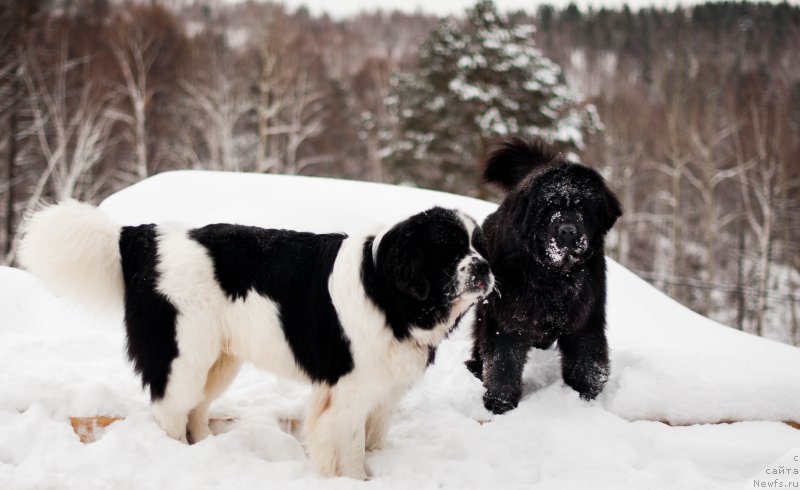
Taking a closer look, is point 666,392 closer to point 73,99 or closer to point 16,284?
point 16,284

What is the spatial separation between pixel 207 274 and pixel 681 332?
452 cm

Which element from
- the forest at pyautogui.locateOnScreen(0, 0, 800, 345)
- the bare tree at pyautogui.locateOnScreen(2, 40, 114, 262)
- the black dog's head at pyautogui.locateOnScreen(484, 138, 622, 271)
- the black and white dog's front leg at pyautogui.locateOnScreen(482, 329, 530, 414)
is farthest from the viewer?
the forest at pyautogui.locateOnScreen(0, 0, 800, 345)

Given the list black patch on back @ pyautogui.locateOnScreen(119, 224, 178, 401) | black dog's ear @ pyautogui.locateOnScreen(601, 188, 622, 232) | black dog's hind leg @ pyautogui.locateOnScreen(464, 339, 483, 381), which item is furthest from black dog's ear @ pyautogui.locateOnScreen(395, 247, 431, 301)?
black dog's hind leg @ pyautogui.locateOnScreen(464, 339, 483, 381)

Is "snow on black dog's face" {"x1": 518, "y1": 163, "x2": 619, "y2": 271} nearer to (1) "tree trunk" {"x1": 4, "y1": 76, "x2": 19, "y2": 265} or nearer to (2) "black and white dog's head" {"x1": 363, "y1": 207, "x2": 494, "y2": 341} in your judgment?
(2) "black and white dog's head" {"x1": 363, "y1": 207, "x2": 494, "y2": 341}

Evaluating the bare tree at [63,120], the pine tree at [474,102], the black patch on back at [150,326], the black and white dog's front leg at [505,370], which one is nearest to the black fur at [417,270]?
the black and white dog's front leg at [505,370]

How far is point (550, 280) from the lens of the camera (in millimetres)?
3670

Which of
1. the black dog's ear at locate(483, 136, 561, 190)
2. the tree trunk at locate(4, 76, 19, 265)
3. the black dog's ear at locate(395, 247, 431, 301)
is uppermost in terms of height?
the black dog's ear at locate(483, 136, 561, 190)

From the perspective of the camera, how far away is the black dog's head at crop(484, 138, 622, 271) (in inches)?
137

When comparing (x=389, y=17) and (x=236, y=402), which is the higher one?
(x=389, y=17)

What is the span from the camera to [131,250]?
327cm

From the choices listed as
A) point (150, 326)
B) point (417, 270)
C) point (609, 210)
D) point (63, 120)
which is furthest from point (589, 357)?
point (63, 120)

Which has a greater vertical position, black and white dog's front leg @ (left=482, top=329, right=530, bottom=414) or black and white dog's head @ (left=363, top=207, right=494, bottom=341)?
black and white dog's head @ (left=363, top=207, right=494, bottom=341)

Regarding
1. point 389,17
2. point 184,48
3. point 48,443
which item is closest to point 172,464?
point 48,443

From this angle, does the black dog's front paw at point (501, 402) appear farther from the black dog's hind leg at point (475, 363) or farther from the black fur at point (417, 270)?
the black fur at point (417, 270)
